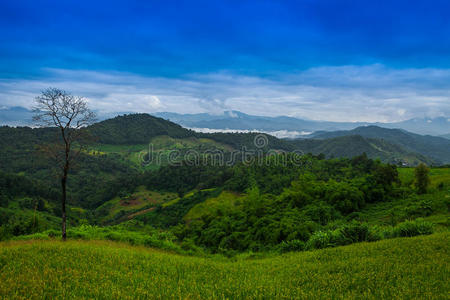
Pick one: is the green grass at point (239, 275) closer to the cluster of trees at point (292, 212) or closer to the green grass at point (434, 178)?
the cluster of trees at point (292, 212)

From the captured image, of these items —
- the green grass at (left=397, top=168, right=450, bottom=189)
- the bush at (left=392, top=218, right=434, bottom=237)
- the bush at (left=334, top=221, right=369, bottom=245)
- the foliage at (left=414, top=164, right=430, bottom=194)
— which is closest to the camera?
the bush at (left=392, top=218, right=434, bottom=237)

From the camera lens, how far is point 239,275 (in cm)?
905

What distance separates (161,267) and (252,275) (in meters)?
3.61

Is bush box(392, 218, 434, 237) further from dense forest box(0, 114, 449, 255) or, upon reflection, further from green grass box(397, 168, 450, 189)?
green grass box(397, 168, 450, 189)

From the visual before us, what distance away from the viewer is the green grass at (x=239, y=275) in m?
6.86

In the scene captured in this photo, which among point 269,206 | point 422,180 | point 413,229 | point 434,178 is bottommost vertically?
point 269,206

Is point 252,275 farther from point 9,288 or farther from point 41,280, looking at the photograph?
point 9,288

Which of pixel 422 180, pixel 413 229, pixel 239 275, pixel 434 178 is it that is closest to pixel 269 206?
pixel 413 229

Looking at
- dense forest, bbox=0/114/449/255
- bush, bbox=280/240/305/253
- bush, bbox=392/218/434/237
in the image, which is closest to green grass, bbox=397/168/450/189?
dense forest, bbox=0/114/449/255

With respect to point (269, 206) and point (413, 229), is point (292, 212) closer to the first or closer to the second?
point (269, 206)

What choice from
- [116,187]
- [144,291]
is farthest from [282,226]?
[116,187]

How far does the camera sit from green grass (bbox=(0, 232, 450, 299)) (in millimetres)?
6863

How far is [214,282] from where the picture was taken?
8.30 m

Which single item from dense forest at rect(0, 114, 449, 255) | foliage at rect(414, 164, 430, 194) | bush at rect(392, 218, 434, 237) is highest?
foliage at rect(414, 164, 430, 194)
